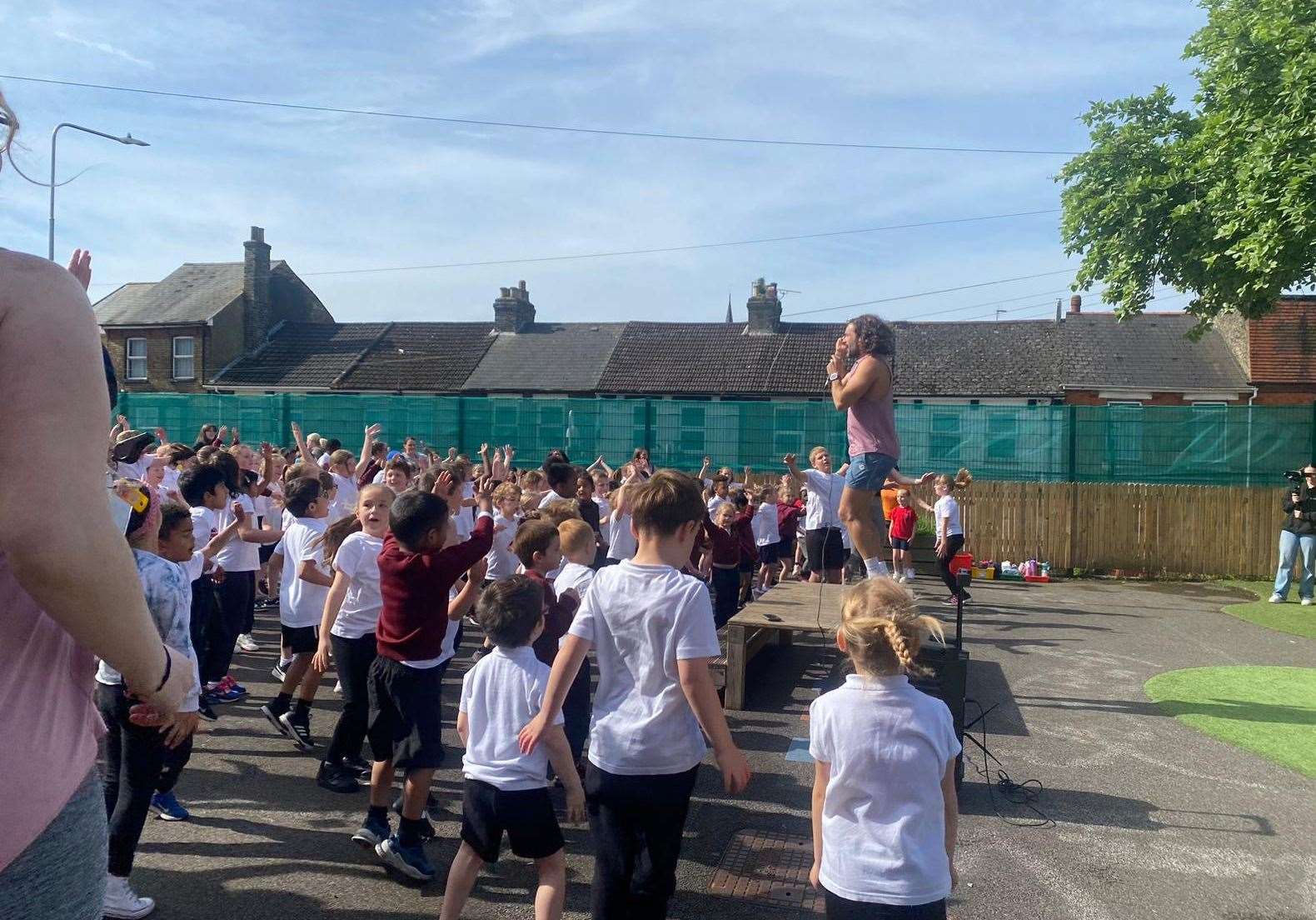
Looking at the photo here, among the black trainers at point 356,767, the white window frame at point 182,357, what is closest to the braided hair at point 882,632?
the black trainers at point 356,767

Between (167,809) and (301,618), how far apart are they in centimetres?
159

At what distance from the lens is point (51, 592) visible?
1.27 metres

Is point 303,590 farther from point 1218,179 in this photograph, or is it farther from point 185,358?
point 185,358

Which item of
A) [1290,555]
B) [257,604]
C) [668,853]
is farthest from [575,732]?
[1290,555]

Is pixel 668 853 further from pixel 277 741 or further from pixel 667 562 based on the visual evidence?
pixel 277 741

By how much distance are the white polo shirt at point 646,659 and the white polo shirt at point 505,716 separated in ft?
1.11

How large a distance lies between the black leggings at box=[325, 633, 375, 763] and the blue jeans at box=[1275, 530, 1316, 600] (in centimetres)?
1381

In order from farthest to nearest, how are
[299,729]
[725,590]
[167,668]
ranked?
[725,590] → [299,729] → [167,668]

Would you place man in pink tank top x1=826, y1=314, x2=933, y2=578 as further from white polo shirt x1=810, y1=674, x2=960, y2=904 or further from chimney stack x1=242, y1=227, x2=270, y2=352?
chimney stack x1=242, y1=227, x2=270, y2=352

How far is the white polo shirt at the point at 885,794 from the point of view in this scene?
293 centimetres

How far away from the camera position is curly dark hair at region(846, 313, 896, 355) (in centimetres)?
608

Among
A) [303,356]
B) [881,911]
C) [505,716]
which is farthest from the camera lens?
[303,356]

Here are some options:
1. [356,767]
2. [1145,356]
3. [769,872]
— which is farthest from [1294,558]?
[1145,356]

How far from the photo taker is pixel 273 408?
2172 cm
